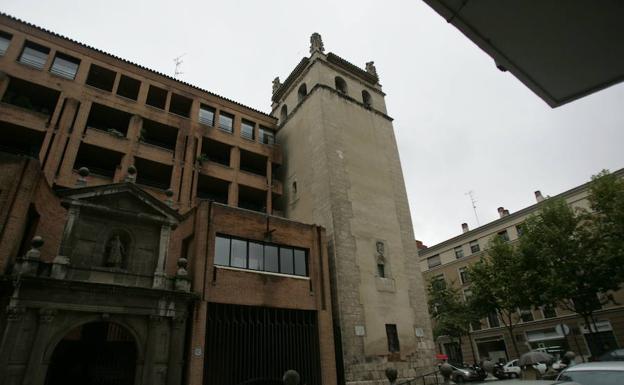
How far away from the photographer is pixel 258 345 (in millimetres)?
18016

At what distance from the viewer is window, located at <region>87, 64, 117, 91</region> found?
1065 inches

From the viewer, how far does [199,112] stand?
1180 inches

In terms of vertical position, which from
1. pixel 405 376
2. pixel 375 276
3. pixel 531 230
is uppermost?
pixel 531 230

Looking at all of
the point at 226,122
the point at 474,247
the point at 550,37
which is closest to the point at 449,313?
the point at 474,247

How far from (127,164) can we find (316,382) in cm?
1732

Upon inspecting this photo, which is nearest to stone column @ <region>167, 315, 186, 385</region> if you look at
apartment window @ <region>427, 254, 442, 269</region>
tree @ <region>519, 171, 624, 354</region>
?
tree @ <region>519, 171, 624, 354</region>

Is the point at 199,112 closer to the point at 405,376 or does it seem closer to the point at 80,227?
the point at 80,227

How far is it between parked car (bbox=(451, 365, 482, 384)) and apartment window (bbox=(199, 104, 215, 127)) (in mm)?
25331

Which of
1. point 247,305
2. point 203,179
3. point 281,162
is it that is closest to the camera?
point 247,305

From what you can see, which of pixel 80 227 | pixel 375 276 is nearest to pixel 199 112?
pixel 80 227

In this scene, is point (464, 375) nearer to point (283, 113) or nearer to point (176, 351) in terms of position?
point (176, 351)

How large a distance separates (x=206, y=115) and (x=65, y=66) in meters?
9.76

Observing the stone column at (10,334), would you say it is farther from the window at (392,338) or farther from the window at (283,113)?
the window at (283,113)

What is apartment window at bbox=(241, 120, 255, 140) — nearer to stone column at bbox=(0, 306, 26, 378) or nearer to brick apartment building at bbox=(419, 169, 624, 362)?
stone column at bbox=(0, 306, 26, 378)
